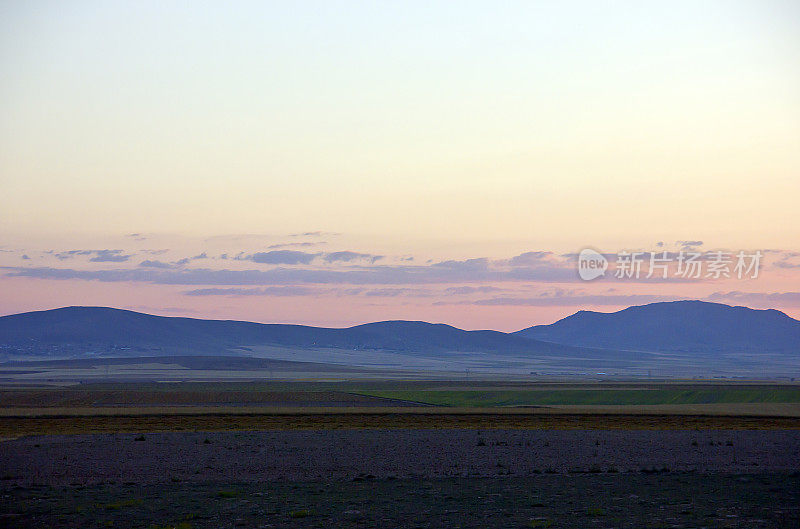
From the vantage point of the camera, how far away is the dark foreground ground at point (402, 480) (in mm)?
20406

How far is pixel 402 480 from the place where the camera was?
26.7 m

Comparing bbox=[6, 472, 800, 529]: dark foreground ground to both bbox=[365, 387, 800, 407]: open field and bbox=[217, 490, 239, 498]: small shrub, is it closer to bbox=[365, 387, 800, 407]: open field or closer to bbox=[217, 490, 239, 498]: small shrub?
bbox=[217, 490, 239, 498]: small shrub

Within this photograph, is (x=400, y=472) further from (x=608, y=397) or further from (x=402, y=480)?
(x=608, y=397)

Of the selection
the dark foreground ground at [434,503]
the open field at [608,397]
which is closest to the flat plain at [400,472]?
the dark foreground ground at [434,503]

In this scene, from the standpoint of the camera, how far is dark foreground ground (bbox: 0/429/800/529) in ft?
66.9

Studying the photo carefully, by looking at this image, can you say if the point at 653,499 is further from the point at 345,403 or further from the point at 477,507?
the point at 345,403

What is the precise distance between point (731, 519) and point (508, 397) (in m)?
69.4

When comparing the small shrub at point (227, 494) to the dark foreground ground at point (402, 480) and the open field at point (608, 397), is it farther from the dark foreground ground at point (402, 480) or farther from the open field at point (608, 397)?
the open field at point (608, 397)

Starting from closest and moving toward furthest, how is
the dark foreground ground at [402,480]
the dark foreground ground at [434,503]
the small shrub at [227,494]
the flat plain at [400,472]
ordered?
the dark foreground ground at [434,503]
the dark foreground ground at [402,480]
the flat plain at [400,472]
the small shrub at [227,494]

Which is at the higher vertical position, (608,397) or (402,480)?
(402,480)

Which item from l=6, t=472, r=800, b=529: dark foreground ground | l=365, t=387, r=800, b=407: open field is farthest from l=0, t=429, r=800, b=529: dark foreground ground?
l=365, t=387, r=800, b=407: open field

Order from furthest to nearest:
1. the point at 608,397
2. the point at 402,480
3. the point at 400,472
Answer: the point at 608,397 → the point at 400,472 → the point at 402,480

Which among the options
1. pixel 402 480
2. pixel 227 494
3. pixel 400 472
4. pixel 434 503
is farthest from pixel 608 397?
pixel 227 494

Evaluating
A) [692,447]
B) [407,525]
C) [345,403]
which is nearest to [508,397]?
[345,403]
